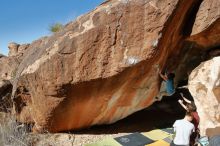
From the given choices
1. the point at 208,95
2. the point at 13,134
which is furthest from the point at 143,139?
the point at 13,134

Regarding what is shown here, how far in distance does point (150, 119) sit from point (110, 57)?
7.57 feet

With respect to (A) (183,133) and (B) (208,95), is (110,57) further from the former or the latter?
(A) (183,133)

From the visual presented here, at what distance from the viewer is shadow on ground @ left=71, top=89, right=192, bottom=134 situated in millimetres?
7191

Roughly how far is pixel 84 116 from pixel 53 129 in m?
0.62

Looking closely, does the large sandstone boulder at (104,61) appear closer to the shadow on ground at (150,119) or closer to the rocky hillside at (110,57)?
the rocky hillside at (110,57)

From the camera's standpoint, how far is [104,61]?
20.2 feet

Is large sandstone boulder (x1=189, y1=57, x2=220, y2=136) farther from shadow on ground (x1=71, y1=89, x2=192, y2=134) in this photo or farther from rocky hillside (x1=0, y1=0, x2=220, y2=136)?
shadow on ground (x1=71, y1=89, x2=192, y2=134)

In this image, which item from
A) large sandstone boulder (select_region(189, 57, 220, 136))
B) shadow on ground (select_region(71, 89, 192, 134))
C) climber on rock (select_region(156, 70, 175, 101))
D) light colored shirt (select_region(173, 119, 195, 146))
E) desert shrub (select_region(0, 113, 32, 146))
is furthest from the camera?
shadow on ground (select_region(71, 89, 192, 134))

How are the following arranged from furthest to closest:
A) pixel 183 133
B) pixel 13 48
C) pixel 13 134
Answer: pixel 13 48 → pixel 13 134 → pixel 183 133

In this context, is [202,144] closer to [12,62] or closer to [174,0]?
[174,0]

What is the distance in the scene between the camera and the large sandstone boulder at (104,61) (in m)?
6.09

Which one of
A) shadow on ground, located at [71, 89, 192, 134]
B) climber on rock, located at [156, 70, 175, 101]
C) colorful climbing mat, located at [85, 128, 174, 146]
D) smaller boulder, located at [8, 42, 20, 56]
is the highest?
smaller boulder, located at [8, 42, 20, 56]

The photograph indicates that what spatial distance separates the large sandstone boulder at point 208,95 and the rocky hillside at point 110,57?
696 mm

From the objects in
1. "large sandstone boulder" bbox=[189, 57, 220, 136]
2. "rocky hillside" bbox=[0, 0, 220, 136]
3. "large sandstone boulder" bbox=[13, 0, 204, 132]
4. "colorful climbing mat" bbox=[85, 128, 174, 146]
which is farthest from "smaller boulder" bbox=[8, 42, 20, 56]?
"large sandstone boulder" bbox=[189, 57, 220, 136]
